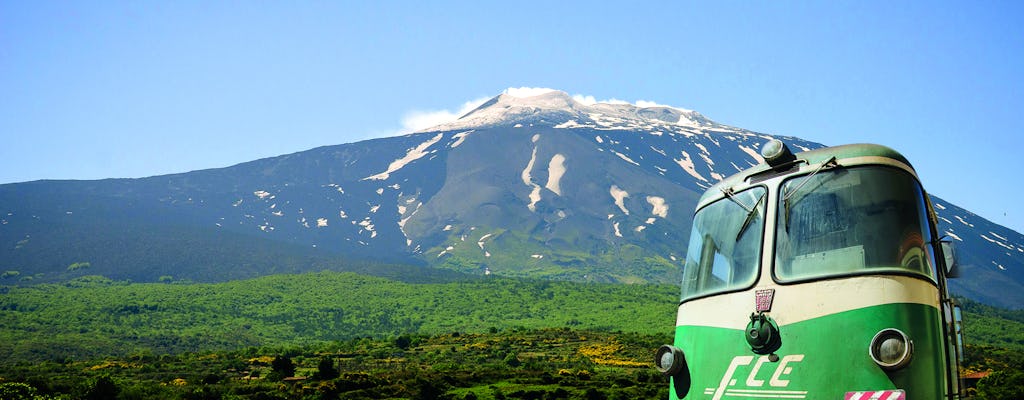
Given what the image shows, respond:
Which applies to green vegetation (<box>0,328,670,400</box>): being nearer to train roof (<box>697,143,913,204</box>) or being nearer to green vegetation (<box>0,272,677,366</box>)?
green vegetation (<box>0,272,677,366</box>)

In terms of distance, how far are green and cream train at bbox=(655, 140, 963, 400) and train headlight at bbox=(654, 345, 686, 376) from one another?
1 centimetres

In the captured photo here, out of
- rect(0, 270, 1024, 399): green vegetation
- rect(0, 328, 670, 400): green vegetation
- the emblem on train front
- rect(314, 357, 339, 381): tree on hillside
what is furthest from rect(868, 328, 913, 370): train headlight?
rect(314, 357, 339, 381): tree on hillside

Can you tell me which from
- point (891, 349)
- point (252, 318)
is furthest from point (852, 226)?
point (252, 318)

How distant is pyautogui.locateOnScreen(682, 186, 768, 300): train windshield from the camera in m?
8.59

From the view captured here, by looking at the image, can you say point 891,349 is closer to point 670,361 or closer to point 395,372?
point 670,361

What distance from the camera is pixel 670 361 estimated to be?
29.5 feet

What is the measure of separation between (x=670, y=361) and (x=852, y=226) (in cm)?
216

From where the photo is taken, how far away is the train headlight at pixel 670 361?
8.92 meters

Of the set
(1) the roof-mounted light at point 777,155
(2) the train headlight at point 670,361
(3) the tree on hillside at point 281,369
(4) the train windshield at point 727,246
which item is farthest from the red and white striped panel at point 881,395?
(3) the tree on hillside at point 281,369

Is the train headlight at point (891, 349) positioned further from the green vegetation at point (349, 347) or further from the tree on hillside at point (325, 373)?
the tree on hillside at point (325, 373)

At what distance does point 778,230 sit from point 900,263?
1096 mm

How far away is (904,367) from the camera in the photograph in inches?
284

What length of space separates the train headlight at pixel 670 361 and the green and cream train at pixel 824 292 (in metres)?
0.01

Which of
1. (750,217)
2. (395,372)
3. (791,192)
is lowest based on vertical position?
(395,372)
